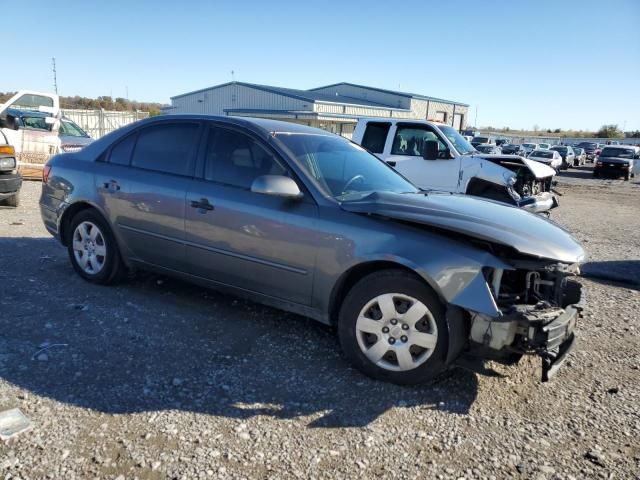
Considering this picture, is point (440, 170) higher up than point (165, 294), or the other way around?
point (440, 170)

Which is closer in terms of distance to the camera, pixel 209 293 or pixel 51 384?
pixel 51 384

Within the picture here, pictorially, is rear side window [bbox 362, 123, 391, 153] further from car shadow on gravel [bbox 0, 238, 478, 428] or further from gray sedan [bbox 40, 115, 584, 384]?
car shadow on gravel [bbox 0, 238, 478, 428]

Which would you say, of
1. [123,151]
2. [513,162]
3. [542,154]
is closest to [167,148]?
[123,151]

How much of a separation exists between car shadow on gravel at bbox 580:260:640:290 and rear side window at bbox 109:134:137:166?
5703 mm

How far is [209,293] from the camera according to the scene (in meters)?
4.95

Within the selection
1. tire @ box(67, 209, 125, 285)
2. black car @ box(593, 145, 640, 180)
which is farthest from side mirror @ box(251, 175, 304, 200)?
black car @ box(593, 145, 640, 180)

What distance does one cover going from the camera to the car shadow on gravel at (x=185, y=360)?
3.11 metres

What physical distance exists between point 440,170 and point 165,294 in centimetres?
591

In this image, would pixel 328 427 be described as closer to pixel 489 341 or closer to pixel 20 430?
pixel 489 341

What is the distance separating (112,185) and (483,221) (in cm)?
336

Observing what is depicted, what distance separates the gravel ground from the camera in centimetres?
261

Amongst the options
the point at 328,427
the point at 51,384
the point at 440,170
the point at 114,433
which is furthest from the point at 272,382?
the point at 440,170

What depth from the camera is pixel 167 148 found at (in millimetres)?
4566

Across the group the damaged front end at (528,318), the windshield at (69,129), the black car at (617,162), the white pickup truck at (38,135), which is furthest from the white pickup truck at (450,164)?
the black car at (617,162)
